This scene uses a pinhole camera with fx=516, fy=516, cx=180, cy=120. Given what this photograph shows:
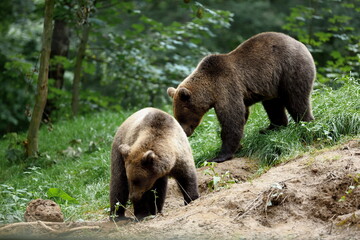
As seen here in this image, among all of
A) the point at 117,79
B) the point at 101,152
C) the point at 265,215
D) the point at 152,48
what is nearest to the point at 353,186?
the point at 265,215

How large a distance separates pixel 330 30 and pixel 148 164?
11.3 m

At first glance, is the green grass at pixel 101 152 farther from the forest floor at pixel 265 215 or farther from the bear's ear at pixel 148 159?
the bear's ear at pixel 148 159

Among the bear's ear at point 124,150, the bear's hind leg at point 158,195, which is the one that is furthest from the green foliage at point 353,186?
the bear's ear at point 124,150

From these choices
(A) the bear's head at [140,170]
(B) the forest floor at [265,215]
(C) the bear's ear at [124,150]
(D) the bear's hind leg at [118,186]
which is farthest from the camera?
(D) the bear's hind leg at [118,186]

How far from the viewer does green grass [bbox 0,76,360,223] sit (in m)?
7.32

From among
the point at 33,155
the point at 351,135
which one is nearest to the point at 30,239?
the point at 351,135

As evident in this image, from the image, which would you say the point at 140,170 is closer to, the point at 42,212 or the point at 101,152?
the point at 42,212

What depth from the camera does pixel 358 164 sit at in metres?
5.77

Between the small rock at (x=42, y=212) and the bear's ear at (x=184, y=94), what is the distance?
294 centimetres

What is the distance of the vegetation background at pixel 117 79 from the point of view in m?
7.77

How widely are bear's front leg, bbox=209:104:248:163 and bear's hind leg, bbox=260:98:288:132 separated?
76 centimetres

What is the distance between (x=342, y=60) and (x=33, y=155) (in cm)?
876

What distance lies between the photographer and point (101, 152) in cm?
1000

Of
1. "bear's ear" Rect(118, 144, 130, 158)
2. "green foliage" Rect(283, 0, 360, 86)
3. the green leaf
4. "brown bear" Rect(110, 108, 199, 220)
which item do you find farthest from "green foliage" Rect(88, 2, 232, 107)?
"bear's ear" Rect(118, 144, 130, 158)
